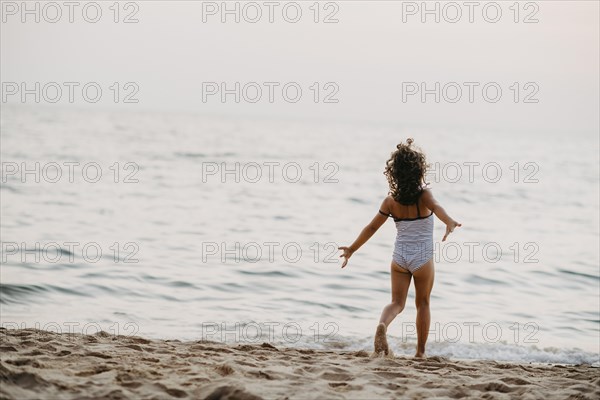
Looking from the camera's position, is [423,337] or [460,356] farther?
[460,356]

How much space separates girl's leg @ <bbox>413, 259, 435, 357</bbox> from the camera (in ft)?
19.9

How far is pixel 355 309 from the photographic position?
9.62 metres

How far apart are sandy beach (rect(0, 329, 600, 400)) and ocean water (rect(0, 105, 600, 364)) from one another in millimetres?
1959

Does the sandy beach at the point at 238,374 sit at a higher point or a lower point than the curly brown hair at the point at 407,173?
lower

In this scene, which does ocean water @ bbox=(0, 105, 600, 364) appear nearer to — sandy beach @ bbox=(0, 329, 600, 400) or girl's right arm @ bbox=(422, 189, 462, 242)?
sandy beach @ bbox=(0, 329, 600, 400)

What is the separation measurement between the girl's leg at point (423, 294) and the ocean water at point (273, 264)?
1.57 meters

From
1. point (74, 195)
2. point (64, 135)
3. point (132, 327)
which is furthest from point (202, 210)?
point (64, 135)

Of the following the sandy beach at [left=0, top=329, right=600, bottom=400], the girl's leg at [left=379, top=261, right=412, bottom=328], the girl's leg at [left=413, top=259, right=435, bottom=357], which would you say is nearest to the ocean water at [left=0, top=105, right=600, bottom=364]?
the girl's leg at [left=413, top=259, right=435, bottom=357]

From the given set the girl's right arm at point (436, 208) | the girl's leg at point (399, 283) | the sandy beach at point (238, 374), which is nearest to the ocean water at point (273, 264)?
the girl's leg at point (399, 283)

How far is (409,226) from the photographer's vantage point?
240 inches

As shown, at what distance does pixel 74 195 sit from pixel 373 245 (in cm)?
946

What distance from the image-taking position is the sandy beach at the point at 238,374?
4.17m

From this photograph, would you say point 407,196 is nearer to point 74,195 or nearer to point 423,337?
point 423,337

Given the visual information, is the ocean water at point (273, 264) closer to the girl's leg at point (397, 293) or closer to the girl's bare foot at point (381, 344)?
the girl's leg at point (397, 293)
